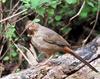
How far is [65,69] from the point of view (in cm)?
484

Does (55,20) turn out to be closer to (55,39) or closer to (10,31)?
(10,31)

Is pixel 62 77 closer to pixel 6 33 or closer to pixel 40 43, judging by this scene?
pixel 40 43

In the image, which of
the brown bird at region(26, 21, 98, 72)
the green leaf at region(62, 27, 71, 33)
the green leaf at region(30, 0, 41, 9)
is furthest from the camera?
the green leaf at region(62, 27, 71, 33)

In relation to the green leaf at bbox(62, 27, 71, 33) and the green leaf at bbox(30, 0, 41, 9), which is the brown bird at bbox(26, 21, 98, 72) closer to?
the green leaf at bbox(30, 0, 41, 9)

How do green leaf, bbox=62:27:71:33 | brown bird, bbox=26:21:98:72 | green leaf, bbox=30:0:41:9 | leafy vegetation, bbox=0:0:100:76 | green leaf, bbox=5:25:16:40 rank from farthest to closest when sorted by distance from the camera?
green leaf, bbox=62:27:71:33 → leafy vegetation, bbox=0:0:100:76 → green leaf, bbox=5:25:16:40 → green leaf, bbox=30:0:41:9 → brown bird, bbox=26:21:98:72

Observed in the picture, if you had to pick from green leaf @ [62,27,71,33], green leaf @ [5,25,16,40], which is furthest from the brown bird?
green leaf @ [62,27,71,33]

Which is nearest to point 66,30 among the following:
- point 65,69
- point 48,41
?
point 48,41

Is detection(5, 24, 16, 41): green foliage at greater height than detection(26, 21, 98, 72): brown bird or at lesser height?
greater

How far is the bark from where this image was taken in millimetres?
4711

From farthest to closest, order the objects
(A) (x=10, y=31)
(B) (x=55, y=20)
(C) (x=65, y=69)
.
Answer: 1. (B) (x=55, y=20)
2. (A) (x=10, y=31)
3. (C) (x=65, y=69)

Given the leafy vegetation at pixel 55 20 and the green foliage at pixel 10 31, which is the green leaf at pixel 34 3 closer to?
the leafy vegetation at pixel 55 20

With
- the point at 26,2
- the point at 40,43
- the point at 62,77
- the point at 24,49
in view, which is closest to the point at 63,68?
the point at 62,77

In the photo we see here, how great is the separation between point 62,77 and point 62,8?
2.09 m

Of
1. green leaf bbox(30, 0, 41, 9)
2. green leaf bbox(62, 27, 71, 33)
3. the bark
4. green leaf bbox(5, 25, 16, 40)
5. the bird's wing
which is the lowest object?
green leaf bbox(62, 27, 71, 33)
